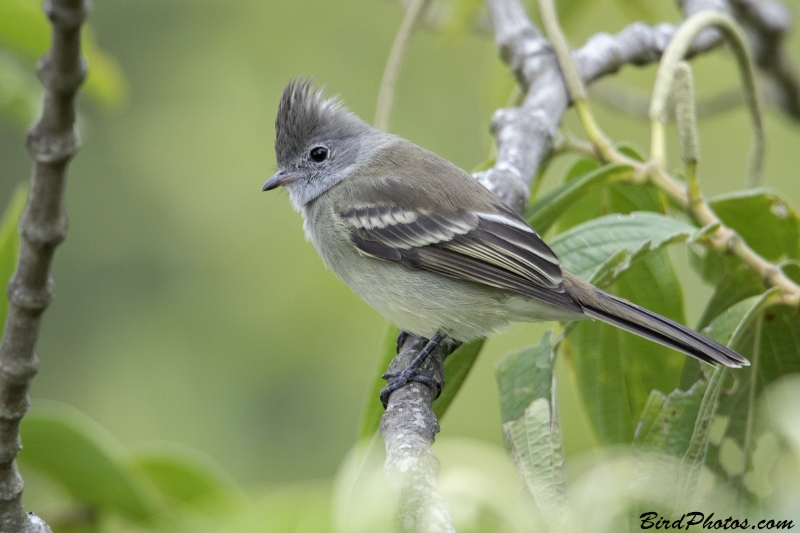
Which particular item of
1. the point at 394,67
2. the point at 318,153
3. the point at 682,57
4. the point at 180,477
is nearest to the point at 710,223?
the point at 682,57

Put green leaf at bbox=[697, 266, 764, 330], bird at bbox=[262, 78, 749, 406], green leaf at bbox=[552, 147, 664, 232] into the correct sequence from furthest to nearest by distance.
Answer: green leaf at bbox=[552, 147, 664, 232]
bird at bbox=[262, 78, 749, 406]
green leaf at bbox=[697, 266, 764, 330]

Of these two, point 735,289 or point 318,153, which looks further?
point 318,153

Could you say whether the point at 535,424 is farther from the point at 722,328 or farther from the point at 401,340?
the point at 401,340

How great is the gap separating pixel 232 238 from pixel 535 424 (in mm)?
4368

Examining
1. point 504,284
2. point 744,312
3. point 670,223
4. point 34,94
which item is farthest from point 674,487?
point 34,94

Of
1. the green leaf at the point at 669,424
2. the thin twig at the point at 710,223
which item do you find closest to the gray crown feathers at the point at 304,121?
the thin twig at the point at 710,223

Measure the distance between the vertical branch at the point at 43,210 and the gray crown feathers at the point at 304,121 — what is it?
7.76 ft

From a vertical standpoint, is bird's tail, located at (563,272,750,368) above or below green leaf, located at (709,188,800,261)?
below

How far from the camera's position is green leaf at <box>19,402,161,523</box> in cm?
179

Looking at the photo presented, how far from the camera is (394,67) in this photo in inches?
122

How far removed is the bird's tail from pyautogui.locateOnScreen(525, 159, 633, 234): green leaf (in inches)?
9.1

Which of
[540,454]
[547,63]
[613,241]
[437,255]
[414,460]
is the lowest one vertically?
[414,460]

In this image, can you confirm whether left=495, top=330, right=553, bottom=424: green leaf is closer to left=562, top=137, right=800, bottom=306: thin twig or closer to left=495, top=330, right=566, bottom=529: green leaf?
left=495, top=330, right=566, bottom=529: green leaf

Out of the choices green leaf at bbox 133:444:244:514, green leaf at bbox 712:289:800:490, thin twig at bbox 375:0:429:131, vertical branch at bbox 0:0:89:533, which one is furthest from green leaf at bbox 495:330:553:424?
thin twig at bbox 375:0:429:131
